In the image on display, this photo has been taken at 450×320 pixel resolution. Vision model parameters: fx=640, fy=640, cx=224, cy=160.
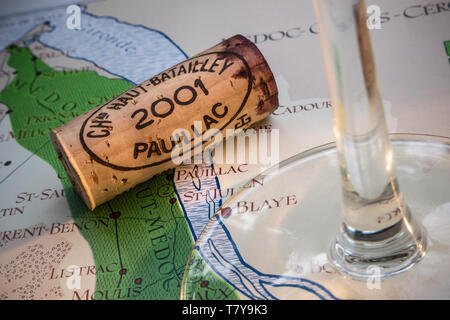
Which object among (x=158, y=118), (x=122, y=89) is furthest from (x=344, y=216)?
(x=122, y=89)

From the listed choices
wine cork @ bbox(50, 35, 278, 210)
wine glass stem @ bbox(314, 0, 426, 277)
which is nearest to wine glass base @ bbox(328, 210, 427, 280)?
wine glass stem @ bbox(314, 0, 426, 277)

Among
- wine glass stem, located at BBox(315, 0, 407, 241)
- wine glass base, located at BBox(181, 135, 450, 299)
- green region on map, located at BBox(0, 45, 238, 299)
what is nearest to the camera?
wine glass stem, located at BBox(315, 0, 407, 241)

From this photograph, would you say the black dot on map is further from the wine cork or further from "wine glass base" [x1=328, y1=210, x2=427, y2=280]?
"wine glass base" [x1=328, y1=210, x2=427, y2=280]

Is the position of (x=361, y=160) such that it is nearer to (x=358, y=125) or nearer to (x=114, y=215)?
(x=358, y=125)

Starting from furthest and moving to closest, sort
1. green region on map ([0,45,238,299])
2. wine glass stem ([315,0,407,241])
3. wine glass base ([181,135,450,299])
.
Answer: green region on map ([0,45,238,299])
wine glass base ([181,135,450,299])
wine glass stem ([315,0,407,241])
